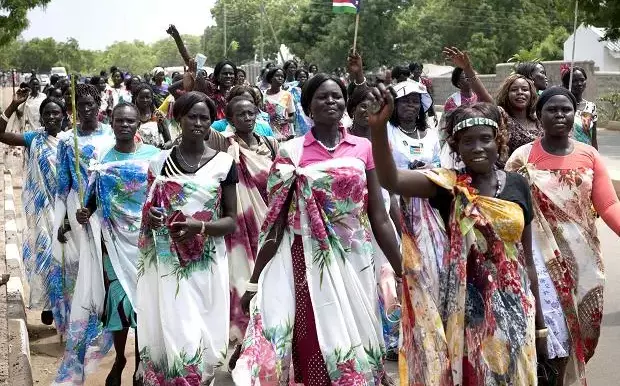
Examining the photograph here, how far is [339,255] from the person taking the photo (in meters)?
4.88

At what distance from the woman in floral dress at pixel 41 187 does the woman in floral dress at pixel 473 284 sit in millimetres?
4323

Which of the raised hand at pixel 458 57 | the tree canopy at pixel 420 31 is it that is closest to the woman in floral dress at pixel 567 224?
the raised hand at pixel 458 57

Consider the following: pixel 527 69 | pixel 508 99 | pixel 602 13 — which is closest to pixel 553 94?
pixel 508 99

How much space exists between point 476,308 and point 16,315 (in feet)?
17.7

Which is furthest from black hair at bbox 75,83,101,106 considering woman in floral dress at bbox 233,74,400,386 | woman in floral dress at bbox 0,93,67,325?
woman in floral dress at bbox 233,74,400,386

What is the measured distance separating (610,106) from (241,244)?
2403 cm

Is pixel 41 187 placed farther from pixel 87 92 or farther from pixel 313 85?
pixel 313 85

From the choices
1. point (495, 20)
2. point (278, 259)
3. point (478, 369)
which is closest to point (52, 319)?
point (278, 259)

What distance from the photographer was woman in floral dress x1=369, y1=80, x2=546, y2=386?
13.3ft

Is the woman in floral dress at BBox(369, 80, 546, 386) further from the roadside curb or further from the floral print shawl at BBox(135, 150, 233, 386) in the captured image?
the roadside curb

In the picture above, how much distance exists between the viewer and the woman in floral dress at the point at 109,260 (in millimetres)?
6281

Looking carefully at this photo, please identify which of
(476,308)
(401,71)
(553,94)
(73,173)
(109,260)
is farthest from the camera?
(401,71)

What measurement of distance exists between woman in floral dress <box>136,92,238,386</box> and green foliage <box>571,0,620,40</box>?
18.8 meters

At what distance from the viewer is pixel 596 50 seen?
62.7 metres
